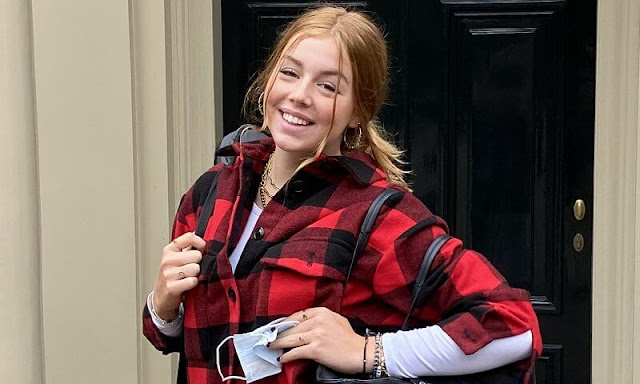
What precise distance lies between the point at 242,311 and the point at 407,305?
0.32m

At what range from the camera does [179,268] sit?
7.20ft

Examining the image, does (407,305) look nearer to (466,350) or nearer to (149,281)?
(466,350)

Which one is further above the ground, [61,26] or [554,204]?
[61,26]

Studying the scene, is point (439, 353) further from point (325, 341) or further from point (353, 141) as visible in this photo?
point (353, 141)

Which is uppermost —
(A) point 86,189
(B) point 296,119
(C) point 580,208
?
(B) point 296,119

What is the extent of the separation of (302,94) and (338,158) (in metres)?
0.15

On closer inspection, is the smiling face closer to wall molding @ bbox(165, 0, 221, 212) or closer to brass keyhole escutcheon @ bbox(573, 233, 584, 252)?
wall molding @ bbox(165, 0, 221, 212)

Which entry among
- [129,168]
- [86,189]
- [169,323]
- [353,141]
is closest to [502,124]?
[129,168]

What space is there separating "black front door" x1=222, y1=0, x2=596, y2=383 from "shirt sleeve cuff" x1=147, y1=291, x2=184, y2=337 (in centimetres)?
204

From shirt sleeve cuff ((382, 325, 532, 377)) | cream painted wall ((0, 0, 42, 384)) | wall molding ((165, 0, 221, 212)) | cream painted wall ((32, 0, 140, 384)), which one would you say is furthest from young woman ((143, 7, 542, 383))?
wall molding ((165, 0, 221, 212))

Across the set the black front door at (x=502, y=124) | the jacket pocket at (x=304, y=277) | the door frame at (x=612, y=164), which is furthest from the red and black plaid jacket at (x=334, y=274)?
the black front door at (x=502, y=124)

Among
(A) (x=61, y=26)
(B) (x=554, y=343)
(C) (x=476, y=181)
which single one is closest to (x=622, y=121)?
(C) (x=476, y=181)

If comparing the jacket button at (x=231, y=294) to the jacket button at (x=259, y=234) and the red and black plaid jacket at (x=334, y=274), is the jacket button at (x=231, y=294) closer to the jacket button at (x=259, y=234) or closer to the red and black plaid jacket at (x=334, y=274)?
the red and black plaid jacket at (x=334, y=274)

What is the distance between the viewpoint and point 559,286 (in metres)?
4.20
